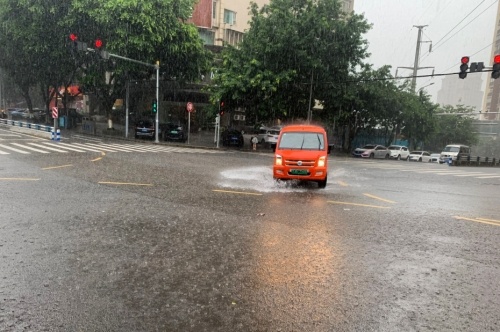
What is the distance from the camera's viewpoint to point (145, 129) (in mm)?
32562

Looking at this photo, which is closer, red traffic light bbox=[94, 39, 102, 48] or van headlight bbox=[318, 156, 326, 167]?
van headlight bbox=[318, 156, 326, 167]

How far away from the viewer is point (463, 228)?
751cm

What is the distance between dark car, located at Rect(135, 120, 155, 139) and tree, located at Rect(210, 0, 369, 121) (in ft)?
22.2

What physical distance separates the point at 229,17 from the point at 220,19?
1.70 metres

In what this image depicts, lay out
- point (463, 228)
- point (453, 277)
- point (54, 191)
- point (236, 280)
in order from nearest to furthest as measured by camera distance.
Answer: point (236, 280), point (453, 277), point (463, 228), point (54, 191)

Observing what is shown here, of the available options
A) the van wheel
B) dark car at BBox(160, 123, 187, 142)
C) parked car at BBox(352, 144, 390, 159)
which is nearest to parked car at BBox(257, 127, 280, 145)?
dark car at BBox(160, 123, 187, 142)

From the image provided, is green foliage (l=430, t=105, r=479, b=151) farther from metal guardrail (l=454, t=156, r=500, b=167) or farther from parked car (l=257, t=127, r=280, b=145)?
parked car (l=257, t=127, r=280, b=145)

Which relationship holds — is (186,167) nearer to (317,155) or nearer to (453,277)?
(317,155)

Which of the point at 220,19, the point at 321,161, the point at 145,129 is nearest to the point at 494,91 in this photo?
the point at 220,19

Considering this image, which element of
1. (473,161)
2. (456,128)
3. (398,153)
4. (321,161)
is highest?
(456,128)

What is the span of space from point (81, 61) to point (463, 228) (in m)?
33.2

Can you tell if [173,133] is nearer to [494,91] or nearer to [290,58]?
[290,58]

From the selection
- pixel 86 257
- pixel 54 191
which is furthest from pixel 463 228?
pixel 54 191

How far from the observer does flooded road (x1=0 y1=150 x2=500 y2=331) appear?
3740mm
